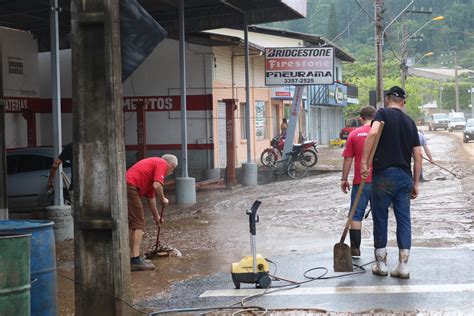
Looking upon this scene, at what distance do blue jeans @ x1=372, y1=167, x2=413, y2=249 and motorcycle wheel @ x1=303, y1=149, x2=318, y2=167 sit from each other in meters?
17.0

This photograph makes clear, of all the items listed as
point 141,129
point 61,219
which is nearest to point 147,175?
point 61,219

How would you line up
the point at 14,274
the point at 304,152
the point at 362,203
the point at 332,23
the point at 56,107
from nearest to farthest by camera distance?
the point at 14,274 → the point at 362,203 → the point at 56,107 → the point at 304,152 → the point at 332,23

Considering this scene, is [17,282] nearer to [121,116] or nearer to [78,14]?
[121,116]

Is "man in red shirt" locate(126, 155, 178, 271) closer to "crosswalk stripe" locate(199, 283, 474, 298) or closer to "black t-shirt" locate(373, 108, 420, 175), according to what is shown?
"crosswalk stripe" locate(199, 283, 474, 298)

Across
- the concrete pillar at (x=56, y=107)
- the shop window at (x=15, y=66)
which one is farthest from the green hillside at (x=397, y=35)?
the concrete pillar at (x=56, y=107)

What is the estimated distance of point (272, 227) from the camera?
1316cm

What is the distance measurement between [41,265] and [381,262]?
13.0 ft

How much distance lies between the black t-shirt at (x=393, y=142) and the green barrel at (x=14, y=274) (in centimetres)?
419

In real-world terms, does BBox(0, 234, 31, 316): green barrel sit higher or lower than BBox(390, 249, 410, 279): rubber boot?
higher

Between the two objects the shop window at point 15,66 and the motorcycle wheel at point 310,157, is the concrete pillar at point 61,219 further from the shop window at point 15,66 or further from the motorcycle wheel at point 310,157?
the motorcycle wheel at point 310,157

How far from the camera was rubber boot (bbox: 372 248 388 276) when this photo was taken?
8250 mm

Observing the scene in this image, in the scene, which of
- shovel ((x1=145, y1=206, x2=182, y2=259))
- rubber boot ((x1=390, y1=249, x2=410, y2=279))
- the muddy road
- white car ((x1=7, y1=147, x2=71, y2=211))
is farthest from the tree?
rubber boot ((x1=390, y1=249, x2=410, y2=279))

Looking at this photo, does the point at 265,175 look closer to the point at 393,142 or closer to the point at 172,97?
the point at 172,97

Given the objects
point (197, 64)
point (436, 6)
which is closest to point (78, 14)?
point (197, 64)
